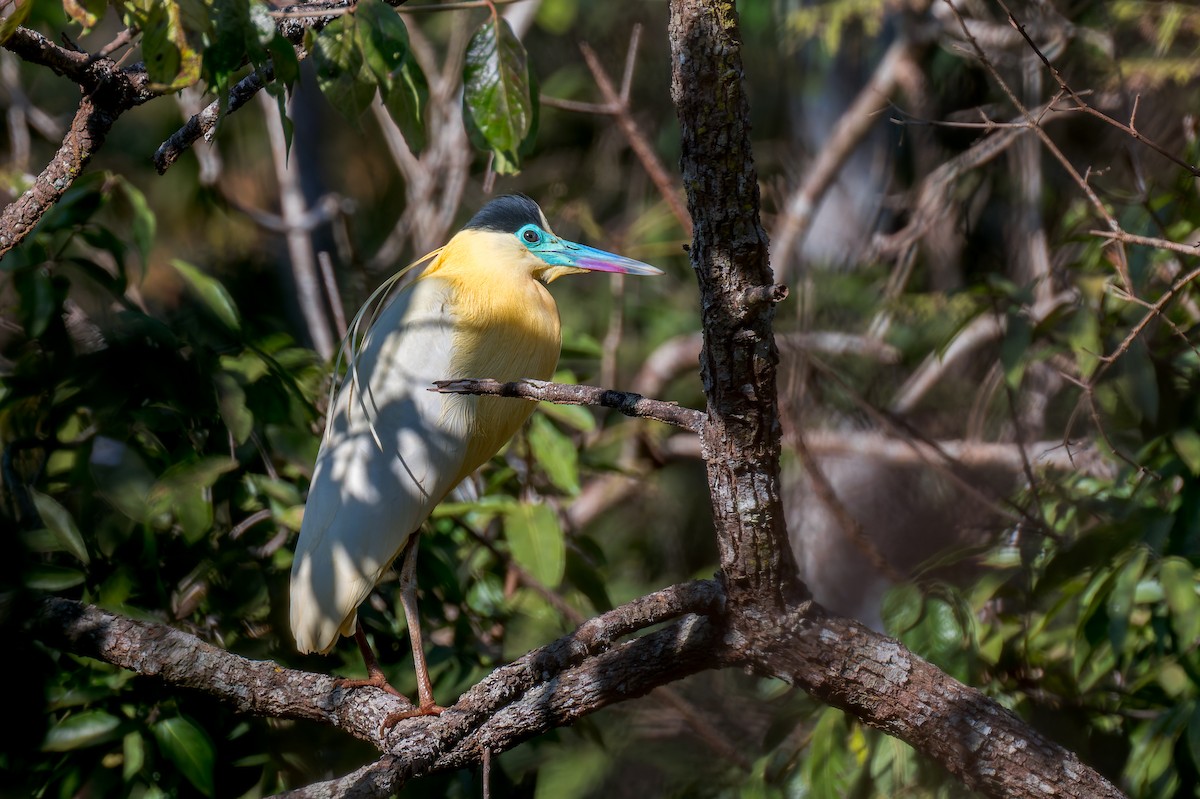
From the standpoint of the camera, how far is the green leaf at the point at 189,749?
1.91m

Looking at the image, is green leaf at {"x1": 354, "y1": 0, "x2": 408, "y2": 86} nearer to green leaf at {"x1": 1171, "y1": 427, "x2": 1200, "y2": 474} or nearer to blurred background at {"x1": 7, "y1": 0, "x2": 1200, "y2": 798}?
blurred background at {"x1": 7, "y1": 0, "x2": 1200, "y2": 798}

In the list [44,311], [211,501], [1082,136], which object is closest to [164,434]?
[211,501]

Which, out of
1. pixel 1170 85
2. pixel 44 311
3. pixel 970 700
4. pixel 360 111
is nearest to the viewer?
pixel 360 111

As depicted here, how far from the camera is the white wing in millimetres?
2156

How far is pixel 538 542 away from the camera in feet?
8.13

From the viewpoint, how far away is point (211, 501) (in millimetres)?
2260

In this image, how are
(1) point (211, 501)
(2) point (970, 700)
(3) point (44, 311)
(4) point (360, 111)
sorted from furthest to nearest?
(1) point (211, 501)
(3) point (44, 311)
(2) point (970, 700)
(4) point (360, 111)

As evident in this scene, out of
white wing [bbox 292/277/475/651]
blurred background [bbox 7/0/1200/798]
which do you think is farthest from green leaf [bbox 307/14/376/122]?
white wing [bbox 292/277/475/651]

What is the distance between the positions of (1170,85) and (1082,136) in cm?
125

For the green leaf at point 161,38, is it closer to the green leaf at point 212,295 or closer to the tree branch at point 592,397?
the tree branch at point 592,397

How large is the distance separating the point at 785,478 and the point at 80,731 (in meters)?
2.37

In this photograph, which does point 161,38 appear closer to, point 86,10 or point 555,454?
point 86,10

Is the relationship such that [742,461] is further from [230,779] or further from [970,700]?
[230,779]

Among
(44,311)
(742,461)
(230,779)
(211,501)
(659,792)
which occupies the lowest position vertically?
(659,792)
